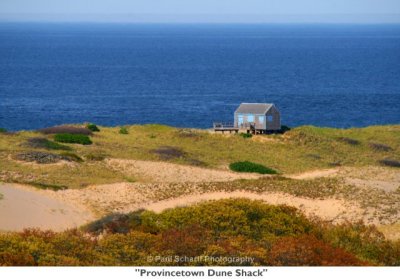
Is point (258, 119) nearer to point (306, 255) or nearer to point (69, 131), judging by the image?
point (69, 131)

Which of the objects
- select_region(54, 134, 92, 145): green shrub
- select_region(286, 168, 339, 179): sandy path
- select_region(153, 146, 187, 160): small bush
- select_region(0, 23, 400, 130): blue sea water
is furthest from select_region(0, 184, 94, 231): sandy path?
select_region(0, 23, 400, 130): blue sea water

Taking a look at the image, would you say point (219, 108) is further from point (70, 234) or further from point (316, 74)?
point (70, 234)

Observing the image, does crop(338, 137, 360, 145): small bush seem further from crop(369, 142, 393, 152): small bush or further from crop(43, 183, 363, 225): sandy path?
crop(43, 183, 363, 225): sandy path

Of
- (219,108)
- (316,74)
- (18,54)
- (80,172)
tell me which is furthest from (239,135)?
(18,54)

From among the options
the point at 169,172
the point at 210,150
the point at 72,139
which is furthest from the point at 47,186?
the point at 210,150

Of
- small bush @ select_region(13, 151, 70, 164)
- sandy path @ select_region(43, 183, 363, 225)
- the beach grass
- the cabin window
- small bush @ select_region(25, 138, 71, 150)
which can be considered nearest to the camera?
sandy path @ select_region(43, 183, 363, 225)

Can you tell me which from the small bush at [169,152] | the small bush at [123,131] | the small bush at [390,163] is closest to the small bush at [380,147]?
the small bush at [390,163]
